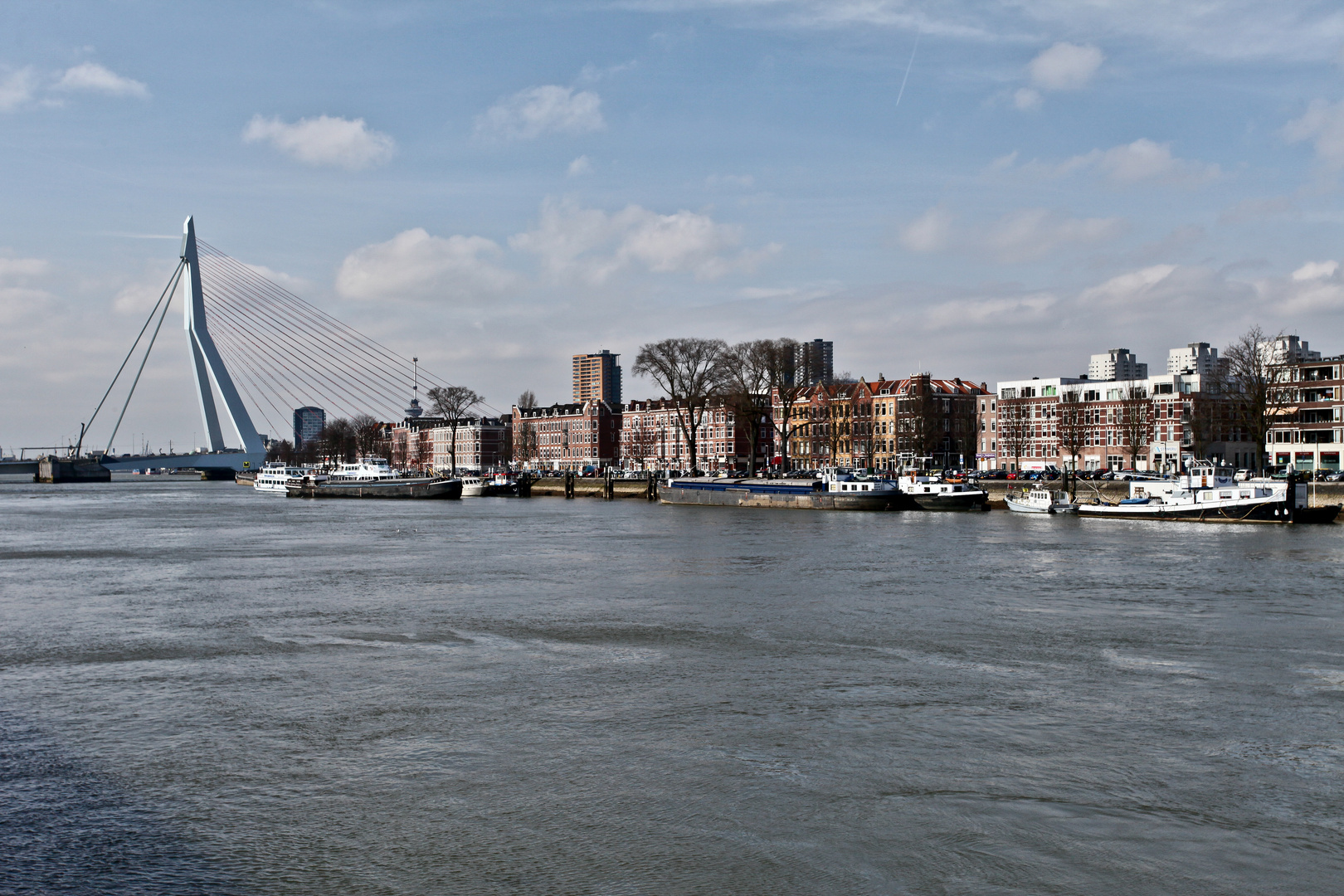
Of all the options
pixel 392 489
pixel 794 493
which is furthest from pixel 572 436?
pixel 794 493

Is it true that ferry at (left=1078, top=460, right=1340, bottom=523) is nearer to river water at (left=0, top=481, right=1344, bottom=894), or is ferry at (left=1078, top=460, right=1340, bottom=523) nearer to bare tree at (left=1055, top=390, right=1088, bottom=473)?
bare tree at (left=1055, top=390, right=1088, bottom=473)

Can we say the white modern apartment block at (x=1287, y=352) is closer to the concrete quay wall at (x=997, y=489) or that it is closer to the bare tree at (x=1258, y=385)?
the bare tree at (x=1258, y=385)

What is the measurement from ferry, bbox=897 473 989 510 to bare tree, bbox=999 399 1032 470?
3396 centimetres

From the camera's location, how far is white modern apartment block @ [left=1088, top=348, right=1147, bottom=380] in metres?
128

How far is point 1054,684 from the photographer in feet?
57.9

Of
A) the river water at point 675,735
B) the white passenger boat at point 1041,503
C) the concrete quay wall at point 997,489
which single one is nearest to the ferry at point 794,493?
the white passenger boat at point 1041,503

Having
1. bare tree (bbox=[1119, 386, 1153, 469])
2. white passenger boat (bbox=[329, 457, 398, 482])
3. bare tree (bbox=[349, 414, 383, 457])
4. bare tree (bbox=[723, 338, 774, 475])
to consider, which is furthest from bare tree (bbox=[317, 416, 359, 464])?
bare tree (bbox=[1119, 386, 1153, 469])

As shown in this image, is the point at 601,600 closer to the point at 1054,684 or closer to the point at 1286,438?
the point at 1054,684

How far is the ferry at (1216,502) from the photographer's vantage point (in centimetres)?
5712

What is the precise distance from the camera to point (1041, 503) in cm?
6794

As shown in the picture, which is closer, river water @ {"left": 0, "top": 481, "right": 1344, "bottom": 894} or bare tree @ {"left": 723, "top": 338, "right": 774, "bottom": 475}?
river water @ {"left": 0, "top": 481, "right": 1344, "bottom": 894}

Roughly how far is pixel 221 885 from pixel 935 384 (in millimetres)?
115756

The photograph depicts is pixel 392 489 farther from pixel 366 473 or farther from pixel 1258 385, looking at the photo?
pixel 1258 385

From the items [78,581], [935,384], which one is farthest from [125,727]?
[935,384]
